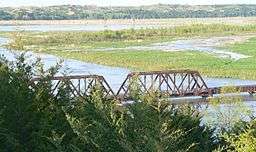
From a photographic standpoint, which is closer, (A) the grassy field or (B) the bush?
(B) the bush

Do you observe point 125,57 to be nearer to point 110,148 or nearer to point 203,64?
point 203,64

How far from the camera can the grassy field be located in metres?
71.6

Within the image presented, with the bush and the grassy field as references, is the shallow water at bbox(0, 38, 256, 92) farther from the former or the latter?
the bush

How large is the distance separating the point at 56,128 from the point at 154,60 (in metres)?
64.4

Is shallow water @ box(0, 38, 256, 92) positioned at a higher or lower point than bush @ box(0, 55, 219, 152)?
lower

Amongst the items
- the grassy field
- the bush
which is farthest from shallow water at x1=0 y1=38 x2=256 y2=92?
the bush

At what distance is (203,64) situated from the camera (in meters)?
75.8

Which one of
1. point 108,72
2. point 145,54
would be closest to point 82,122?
point 108,72

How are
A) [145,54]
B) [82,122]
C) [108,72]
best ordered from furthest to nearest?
[145,54] → [108,72] → [82,122]

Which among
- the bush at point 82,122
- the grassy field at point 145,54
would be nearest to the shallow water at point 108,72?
the grassy field at point 145,54

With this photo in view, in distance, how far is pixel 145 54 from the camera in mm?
89562

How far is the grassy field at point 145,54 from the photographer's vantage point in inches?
2820

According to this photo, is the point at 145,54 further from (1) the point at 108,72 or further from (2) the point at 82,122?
(2) the point at 82,122

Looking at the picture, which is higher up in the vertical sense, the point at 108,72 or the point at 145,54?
the point at 108,72
